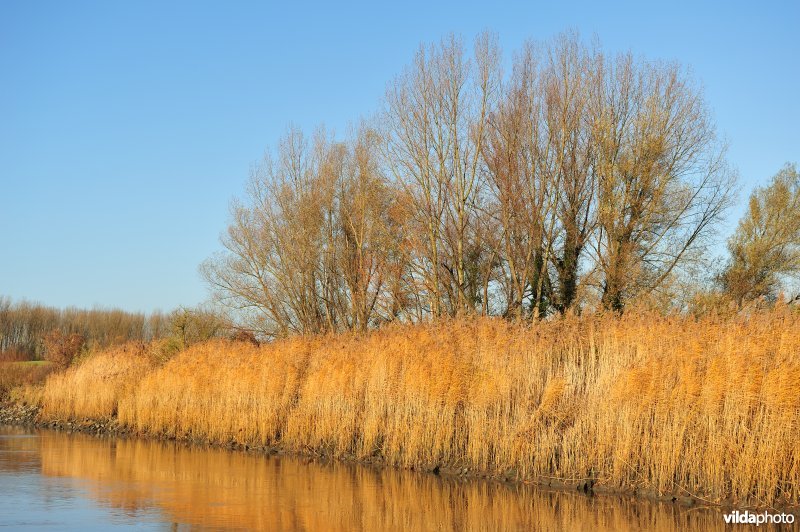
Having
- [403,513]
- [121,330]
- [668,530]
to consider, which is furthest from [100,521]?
[121,330]

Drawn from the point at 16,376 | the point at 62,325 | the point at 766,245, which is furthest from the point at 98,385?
the point at 62,325

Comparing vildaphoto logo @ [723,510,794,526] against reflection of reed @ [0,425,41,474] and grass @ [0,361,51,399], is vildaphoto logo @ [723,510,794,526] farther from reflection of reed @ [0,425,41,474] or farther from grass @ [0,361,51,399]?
grass @ [0,361,51,399]

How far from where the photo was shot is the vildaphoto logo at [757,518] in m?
10.3

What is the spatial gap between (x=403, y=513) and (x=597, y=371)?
4.00 metres

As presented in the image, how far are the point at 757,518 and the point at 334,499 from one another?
5872 millimetres

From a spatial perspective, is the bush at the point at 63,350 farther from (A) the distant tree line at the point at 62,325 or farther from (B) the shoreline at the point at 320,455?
(A) the distant tree line at the point at 62,325

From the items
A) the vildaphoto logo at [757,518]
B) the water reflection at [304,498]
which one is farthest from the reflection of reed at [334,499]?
the vildaphoto logo at [757,518]

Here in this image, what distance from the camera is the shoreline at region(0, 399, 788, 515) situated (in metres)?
11.5

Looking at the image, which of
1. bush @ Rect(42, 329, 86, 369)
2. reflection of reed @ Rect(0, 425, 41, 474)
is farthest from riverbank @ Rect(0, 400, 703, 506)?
bush @ Rect(42, 329, 86, 369)

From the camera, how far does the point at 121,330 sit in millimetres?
62656

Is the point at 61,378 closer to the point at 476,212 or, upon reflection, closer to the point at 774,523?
the point at 476,212

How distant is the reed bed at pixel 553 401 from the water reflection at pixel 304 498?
0.52 m

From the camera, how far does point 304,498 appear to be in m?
12.5

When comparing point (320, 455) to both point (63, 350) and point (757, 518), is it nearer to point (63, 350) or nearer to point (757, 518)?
point (757, 518)
